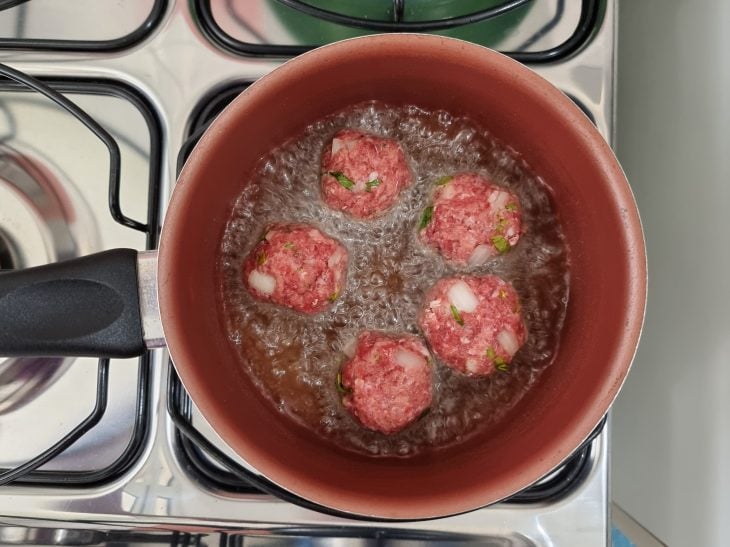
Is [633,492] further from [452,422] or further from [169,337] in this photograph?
[169,337]

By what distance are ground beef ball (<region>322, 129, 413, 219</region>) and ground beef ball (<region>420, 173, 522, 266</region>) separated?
0.18 feet

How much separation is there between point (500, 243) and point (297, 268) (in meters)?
0.22

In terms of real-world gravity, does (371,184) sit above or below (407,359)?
above

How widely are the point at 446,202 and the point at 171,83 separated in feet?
1.16

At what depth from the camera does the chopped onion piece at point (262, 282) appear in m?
0.67

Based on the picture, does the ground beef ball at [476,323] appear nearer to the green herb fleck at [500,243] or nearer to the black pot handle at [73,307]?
the green herb fleck at [500,243]

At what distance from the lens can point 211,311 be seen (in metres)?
0.65

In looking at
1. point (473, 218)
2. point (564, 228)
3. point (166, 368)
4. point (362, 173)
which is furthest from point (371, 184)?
point (166, 368)

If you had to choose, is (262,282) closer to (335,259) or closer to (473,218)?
(335,259)

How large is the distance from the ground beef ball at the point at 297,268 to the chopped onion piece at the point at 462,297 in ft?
0.41

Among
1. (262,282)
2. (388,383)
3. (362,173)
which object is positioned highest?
(362,173)

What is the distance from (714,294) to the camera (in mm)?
679

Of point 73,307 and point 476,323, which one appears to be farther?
point 476,323

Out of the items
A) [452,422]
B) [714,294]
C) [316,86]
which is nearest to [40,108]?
[316,86]
